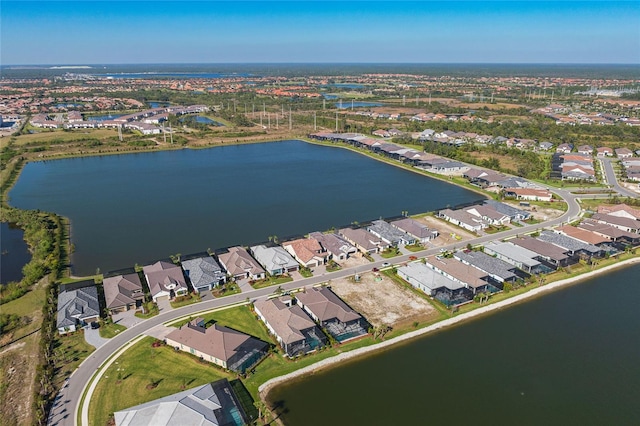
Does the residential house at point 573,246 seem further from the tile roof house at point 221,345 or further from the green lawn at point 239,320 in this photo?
the tile roof house at point 221,345

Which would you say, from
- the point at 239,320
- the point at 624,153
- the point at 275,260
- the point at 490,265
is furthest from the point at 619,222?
the point at 239,320

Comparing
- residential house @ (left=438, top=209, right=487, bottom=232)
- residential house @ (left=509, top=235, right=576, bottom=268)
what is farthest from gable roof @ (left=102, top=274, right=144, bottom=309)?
residential house @ (left=509, top=235, right=576, bottom=268)

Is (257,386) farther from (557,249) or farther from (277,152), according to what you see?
(277,152)

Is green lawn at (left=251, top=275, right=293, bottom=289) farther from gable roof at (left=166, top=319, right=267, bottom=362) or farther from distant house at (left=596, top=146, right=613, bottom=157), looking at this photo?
distant house at (left=596, top=146, right=613, bottom=157)

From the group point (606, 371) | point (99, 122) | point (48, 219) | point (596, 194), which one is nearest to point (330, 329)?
point (606, 371)

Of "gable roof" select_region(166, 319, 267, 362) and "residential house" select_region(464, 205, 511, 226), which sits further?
"residential house" select_region(464, 205, 511, 226)

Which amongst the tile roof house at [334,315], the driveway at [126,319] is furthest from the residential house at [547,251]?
the driveway at [126,319]

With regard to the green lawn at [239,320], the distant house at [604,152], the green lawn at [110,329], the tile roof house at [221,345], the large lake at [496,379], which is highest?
the distant house at [604,152]
